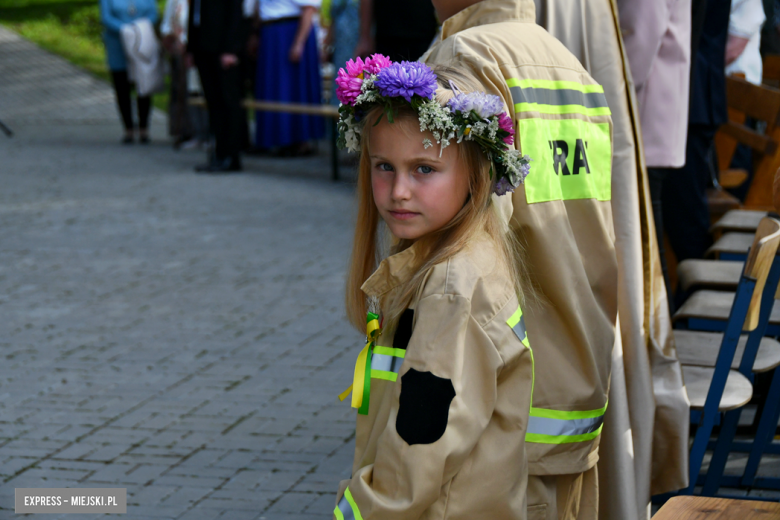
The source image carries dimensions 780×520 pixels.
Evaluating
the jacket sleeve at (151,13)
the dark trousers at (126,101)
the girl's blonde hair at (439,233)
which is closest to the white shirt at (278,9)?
the jacket sleeve at (151,13)

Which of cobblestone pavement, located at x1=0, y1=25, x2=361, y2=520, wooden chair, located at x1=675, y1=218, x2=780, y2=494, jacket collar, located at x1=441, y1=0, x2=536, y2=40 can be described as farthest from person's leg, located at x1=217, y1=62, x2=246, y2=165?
jacket collar, located at x1=441, y1=0, x2=536, y2=40

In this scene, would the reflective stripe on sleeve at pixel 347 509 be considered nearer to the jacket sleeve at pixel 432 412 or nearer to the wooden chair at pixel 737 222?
the jacket sleeve at pixel 432 412

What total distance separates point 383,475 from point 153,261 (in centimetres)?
515

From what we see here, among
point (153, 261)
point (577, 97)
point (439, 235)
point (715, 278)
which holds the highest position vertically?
point (577, 97)

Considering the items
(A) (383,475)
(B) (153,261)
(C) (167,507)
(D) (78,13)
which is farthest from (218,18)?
(D) (78,13)

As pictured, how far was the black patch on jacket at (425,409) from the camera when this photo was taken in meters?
1.78

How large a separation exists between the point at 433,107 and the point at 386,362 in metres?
0.52

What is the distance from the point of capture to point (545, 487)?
2.20m

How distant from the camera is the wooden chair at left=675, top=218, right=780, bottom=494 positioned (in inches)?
108

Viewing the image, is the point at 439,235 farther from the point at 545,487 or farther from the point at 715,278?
the point at 715,278

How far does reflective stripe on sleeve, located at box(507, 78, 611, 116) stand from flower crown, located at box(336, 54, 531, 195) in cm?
26

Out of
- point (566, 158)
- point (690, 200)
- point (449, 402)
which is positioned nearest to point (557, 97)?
point (566, 158)

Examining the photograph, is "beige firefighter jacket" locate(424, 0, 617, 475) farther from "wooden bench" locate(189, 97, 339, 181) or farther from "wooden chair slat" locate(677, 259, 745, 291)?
"wooden bench" locate(189, 97, 339, 181)

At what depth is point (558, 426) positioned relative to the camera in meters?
2.21
